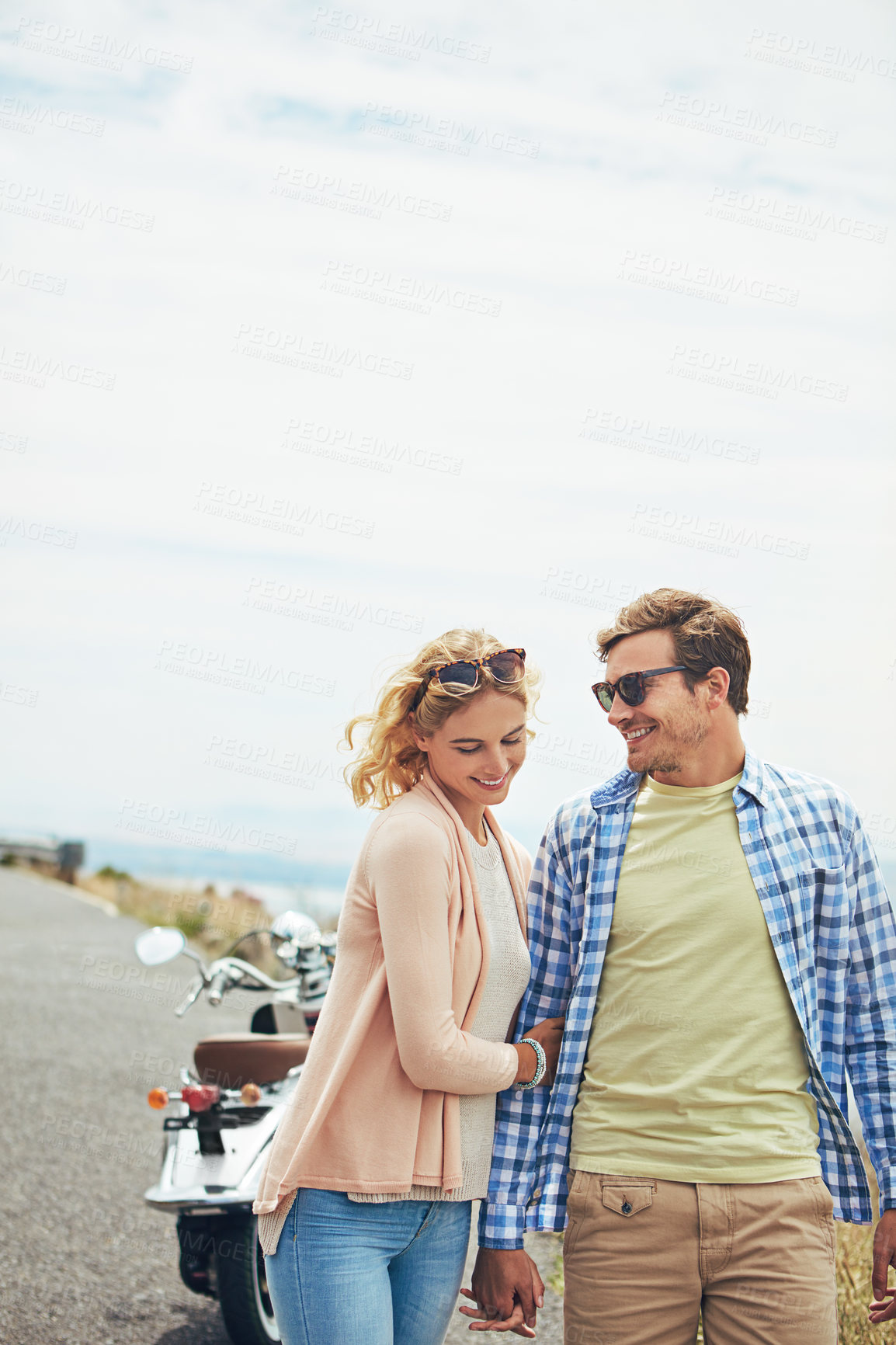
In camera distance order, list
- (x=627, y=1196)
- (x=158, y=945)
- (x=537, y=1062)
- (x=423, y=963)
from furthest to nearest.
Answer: (x=158, y=945)
(x=537, y=1062)
(x=627, y=1196)
(x=423, y=963)

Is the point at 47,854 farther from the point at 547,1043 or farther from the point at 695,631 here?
the point at 695,631

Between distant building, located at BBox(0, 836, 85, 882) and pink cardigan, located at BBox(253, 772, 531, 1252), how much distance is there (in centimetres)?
2512

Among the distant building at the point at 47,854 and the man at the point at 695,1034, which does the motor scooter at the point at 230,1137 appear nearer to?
the man at the point at 695,1034

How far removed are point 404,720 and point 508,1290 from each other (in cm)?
122

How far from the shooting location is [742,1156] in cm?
238

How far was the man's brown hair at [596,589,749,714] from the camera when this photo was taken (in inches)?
105

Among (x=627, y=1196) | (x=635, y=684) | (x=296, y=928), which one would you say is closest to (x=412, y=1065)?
(x=627, y=1196)

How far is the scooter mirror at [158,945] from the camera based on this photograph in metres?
4.17

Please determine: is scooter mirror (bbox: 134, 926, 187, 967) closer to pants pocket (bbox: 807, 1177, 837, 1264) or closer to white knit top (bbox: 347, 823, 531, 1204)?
white knit top (bbox: 347, 823, 531, 1204)

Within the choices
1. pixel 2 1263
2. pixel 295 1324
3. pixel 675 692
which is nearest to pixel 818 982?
pixel 675 692

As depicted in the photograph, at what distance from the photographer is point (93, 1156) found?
21.7 ft

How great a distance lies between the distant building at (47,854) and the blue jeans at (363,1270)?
2507 cm

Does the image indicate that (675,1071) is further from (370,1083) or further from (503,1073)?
(370,1083)

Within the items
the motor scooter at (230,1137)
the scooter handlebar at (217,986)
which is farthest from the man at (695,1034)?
the scooter handlebar at (217,986)
